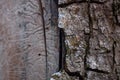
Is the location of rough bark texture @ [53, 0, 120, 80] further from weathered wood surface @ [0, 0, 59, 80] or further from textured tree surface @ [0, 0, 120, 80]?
weathered wood surface @ [0, 0, 59, 80]

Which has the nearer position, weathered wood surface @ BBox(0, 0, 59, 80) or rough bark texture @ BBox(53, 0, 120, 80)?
rough bark texture @ BBox(53, 0, 120, 80)

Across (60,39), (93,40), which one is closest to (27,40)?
(60,39)

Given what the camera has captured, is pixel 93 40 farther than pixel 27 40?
No

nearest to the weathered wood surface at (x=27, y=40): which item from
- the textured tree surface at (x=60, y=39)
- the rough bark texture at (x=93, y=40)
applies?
the textured tree surface at (x=60, y=39)

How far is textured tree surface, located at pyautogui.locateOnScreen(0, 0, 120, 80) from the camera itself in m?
1.17

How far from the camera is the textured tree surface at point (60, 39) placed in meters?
1.17

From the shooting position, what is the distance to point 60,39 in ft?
4.19

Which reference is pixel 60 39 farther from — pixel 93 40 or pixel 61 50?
pixel 93 40

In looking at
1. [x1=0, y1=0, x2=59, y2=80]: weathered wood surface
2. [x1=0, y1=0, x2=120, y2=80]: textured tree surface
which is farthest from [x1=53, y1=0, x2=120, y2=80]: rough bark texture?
[x1=0, y1=0, x2=59, y2=80]: weathered wood surface

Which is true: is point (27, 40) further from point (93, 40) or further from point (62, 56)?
point (93, 40)

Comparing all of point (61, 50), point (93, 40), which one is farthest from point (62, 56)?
point (93, 40)

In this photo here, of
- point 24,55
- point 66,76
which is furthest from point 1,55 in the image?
point 66,76

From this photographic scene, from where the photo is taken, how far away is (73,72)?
1175 millimetres

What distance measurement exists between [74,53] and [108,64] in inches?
5.3
